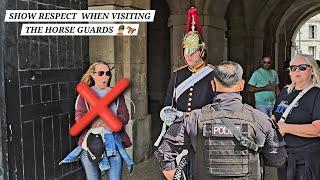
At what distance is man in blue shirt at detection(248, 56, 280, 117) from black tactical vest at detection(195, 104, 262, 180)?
4.18m

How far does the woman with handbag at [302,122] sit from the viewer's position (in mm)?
3449

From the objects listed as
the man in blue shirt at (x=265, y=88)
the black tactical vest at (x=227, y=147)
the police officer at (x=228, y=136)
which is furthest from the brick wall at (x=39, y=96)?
the man in blue shirt at (x=265, y=88)

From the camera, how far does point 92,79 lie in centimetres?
366

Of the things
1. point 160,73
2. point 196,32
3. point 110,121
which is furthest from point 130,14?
point 160,73

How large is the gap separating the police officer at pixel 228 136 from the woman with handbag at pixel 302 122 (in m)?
0.86

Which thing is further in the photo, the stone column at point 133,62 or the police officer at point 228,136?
the stone column at point 133,62

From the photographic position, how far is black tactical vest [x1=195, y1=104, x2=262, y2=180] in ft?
8.38

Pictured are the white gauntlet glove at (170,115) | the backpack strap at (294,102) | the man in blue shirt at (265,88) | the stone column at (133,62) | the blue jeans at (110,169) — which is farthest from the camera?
the man in blue shirt at (265,88)

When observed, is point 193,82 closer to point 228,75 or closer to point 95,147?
point 95,147

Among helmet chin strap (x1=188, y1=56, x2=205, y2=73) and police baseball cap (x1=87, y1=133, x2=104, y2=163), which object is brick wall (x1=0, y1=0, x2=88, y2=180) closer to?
police baseball cap (x1=87, y1=133, x2=104, y2=163)

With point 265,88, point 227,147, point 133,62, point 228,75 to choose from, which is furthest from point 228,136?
point 265,88

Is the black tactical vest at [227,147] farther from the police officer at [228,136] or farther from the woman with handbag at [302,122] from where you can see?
the woman with handbag at [302,122]

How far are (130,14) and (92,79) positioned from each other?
193 centimetres

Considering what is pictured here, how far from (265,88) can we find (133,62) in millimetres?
1951
